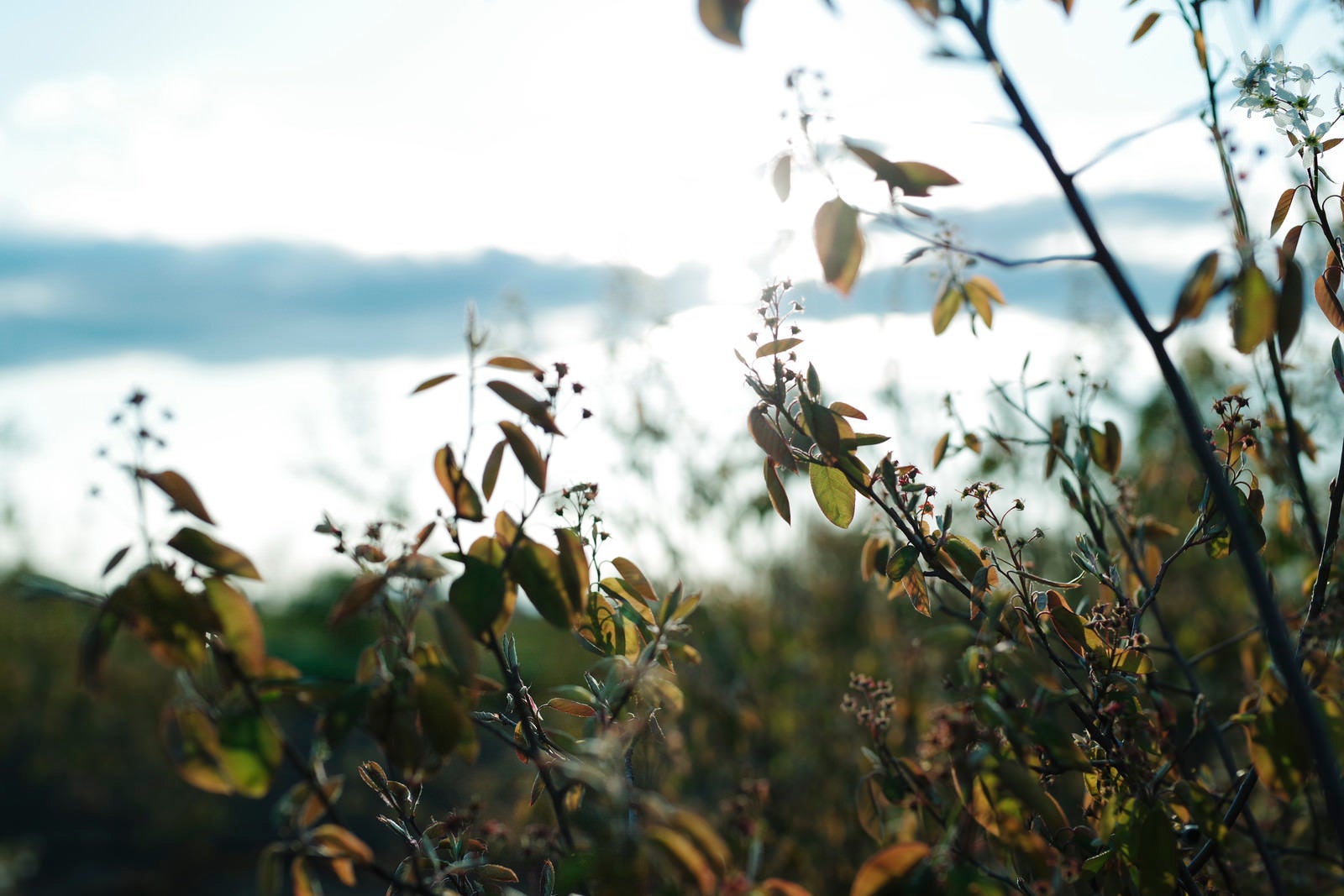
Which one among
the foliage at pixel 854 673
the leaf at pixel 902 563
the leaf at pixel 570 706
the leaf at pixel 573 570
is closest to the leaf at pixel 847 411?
the foliage at pixel 854 673

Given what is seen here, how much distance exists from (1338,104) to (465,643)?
143cm

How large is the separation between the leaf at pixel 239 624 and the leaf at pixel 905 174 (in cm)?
76

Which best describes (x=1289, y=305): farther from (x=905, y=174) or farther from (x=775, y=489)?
(x=775, y=489)

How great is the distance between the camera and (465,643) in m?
0.95

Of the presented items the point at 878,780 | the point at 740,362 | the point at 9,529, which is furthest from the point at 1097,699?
the point at 9,529

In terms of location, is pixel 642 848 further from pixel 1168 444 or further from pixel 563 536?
pixel 1168 444

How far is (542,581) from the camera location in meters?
1.06

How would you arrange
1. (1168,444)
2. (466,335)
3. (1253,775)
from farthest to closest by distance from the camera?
(1168,444) < (1253,775) < (466,335)

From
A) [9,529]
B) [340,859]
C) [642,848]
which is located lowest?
[9,529]

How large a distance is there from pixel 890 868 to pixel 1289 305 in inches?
25.1

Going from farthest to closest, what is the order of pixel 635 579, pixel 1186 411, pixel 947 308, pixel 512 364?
pixel 947 308 < pixel 635 579 < pixel 512 364 < pixel 1186 411

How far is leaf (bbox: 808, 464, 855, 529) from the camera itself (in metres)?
1.32

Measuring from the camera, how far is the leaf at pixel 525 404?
109cm

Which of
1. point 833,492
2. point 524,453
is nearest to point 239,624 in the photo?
point 524,453
